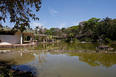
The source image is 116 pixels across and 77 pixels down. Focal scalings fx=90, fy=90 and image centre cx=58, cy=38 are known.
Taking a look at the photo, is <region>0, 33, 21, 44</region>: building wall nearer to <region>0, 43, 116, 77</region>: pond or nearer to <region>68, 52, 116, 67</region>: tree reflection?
Answer: <region>0, 43, 116, 77</region>: pond

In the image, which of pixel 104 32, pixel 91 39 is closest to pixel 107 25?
pixel 104 32

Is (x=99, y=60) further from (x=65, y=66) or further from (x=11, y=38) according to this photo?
(x=11, y=38)

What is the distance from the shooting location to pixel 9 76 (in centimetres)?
356

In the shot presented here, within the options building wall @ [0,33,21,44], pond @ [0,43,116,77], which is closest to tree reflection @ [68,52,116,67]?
pond @ [0,43,116,77]

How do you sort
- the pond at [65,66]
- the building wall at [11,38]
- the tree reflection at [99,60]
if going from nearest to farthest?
the pond at [65,66] < the tree reflection at [99,60] < the building wall at [11,38]

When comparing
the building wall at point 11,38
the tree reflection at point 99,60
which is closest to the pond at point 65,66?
the tree reflection at point 99,60

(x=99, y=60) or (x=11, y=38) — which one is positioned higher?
(x=11, y=38)

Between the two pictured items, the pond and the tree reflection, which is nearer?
the pond

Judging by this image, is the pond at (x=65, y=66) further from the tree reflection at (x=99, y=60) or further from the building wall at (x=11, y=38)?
the building wall at (x=11, y=38)

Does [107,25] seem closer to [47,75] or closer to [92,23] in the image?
[92,23]

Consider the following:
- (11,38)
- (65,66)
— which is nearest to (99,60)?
(65,66)

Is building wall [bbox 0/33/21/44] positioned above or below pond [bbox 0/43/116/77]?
above

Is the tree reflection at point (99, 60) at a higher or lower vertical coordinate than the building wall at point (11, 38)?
lower

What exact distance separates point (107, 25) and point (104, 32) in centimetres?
305
